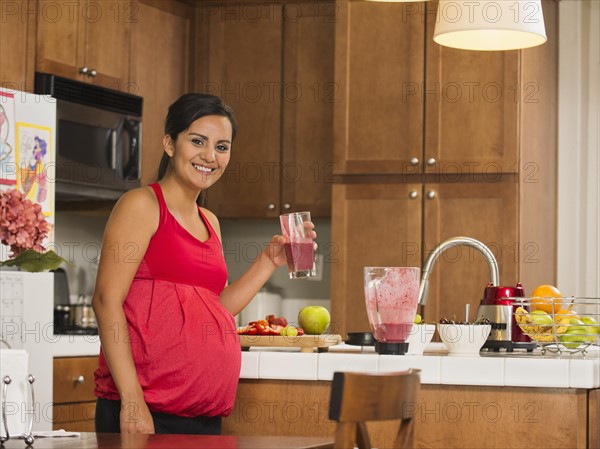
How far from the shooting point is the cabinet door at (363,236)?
441 cm

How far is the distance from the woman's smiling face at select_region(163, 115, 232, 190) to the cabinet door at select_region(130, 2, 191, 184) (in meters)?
2.29

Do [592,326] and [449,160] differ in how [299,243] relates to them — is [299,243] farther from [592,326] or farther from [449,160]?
[449,160]

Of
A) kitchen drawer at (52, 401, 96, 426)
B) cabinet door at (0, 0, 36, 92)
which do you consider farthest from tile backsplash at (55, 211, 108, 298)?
kitchen drawer at (52, 401, 96, 426)

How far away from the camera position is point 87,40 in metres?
4.35

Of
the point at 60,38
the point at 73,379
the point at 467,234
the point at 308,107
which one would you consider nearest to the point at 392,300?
the point at 73,379

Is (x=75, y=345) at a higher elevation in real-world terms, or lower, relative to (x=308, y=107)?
lower

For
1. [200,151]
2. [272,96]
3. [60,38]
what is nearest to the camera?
[200,151]

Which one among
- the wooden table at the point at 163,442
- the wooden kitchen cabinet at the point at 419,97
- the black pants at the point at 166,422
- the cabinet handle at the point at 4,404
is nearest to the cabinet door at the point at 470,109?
the wooden kitchen cabinet at the point at 419,97

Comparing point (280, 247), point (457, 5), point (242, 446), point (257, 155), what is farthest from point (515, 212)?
point (242, 446)

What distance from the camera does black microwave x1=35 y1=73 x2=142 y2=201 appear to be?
413cm

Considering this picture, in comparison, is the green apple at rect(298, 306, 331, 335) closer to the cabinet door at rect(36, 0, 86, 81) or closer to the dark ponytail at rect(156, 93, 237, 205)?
the dark ponytail at rect(156, 93, 237, 205)

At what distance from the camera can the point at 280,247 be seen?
8.17 ft

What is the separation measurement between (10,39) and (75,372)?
121 centimetres

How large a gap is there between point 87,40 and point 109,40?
16 centimetres
